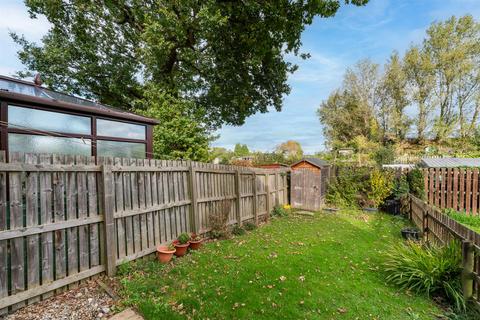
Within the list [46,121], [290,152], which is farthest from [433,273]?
[290,152]

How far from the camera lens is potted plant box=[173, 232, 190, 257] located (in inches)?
186

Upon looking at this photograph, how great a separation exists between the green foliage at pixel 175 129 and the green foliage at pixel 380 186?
7.27 metres

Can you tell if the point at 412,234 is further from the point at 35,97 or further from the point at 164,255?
the point at 35,97

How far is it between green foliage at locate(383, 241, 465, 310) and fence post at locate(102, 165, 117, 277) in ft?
14.6

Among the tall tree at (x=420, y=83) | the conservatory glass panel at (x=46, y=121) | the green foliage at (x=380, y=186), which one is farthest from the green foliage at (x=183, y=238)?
the tall tree at (x=420, y=83)

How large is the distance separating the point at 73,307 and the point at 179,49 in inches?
438

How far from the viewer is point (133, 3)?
10836 millimetres

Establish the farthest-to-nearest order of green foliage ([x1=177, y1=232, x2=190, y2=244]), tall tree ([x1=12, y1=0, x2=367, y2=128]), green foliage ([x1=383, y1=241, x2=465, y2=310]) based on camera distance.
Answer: tall tree ([x1=12, y1=0, x2=367, y2=128]) → green foliage ([x1=177, y1=232, x2=190, y2=244]) → green foliage ([x1=383, y1=241, x2=465, y2=310])

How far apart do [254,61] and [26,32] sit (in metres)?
11.0

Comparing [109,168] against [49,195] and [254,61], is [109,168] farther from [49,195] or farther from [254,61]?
[254,61]

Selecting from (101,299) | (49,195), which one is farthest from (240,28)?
(101,299)

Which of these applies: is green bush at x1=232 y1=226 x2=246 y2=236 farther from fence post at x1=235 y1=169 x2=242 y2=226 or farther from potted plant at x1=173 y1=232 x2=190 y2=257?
potted plant at x1=173 y1=232 x2=190 y2=257

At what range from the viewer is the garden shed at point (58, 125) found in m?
3.99

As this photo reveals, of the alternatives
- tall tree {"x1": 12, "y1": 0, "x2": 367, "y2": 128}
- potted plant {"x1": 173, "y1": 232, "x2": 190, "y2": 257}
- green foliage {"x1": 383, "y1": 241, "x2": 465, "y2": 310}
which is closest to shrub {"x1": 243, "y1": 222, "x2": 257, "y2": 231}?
potted plant {"x1": 173, "y1": 232, "x2": 190, "y2": 257}
